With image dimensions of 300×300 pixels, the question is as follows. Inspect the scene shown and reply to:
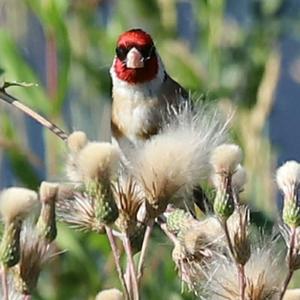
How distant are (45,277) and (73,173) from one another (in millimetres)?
1221

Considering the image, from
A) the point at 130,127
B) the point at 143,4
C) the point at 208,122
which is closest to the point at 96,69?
the point at 143,4

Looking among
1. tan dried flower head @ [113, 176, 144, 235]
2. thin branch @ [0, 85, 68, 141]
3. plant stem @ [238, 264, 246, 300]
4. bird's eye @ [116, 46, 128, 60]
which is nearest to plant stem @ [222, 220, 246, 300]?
plant stem @ [238, 264, 246, 300]

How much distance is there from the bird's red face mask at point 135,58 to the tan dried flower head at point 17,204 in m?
1.03

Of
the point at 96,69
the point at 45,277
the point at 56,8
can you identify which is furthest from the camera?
the point at 96,69

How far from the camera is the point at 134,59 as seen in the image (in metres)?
2.35

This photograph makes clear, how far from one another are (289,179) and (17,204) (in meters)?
0.30

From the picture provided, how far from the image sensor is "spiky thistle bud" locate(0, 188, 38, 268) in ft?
4.20

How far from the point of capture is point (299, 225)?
1332mm

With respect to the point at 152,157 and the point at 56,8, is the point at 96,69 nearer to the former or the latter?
the point at 56,8

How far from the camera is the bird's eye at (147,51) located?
2.35 meters

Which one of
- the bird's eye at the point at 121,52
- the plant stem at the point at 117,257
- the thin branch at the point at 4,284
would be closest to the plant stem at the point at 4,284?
the thin branch at the point at 4,284

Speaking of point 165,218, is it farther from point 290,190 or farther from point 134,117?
point 134,117

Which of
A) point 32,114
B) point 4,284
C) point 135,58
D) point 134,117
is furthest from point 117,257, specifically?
point 134,117

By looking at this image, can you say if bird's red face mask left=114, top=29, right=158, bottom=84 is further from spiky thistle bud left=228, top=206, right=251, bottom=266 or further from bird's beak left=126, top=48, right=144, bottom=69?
spiky thistle bud left=228, top=206, right=251, bottom=266
